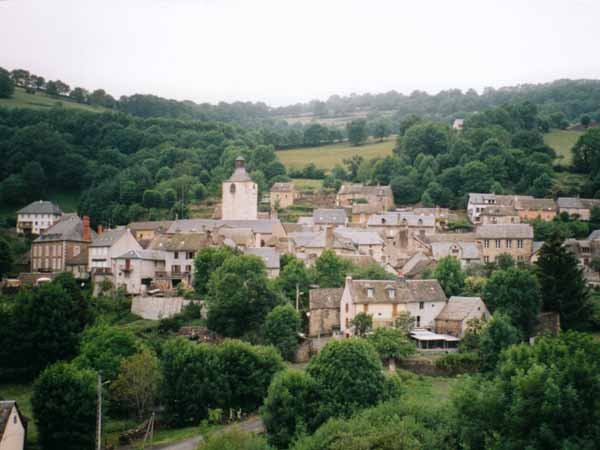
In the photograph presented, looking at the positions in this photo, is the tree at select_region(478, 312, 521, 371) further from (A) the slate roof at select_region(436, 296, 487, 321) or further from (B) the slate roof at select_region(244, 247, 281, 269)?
(B) the slate roof at select_region(244, 247, 281, 269)

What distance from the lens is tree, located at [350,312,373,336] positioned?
6081cm

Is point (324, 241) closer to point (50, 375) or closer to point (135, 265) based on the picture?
point (135, 265)

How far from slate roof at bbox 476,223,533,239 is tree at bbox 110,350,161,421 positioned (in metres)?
45.6

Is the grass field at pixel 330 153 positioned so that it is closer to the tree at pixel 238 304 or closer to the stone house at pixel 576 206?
the stone house at pixel 576 206

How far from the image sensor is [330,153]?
15250 centimetres

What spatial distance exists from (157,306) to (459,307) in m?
25.5

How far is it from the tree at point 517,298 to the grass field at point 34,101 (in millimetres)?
107736

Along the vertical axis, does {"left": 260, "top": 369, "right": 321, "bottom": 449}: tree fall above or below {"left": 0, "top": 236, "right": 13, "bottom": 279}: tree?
below

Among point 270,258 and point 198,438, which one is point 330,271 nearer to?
point 270,258

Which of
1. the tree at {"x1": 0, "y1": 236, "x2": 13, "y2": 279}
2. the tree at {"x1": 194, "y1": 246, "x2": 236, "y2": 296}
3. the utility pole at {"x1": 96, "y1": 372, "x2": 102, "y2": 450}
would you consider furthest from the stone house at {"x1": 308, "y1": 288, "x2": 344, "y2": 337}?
the tree at {"x1": 0, "y1": 236, "x2": 13, "y2": 279}

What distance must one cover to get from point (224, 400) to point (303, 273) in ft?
63.9

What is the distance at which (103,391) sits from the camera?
1884 inches

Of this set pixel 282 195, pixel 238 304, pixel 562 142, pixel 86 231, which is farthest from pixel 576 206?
pixel 86 231

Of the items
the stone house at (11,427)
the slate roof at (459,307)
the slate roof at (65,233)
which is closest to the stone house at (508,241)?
the slate roof at (459,307)
